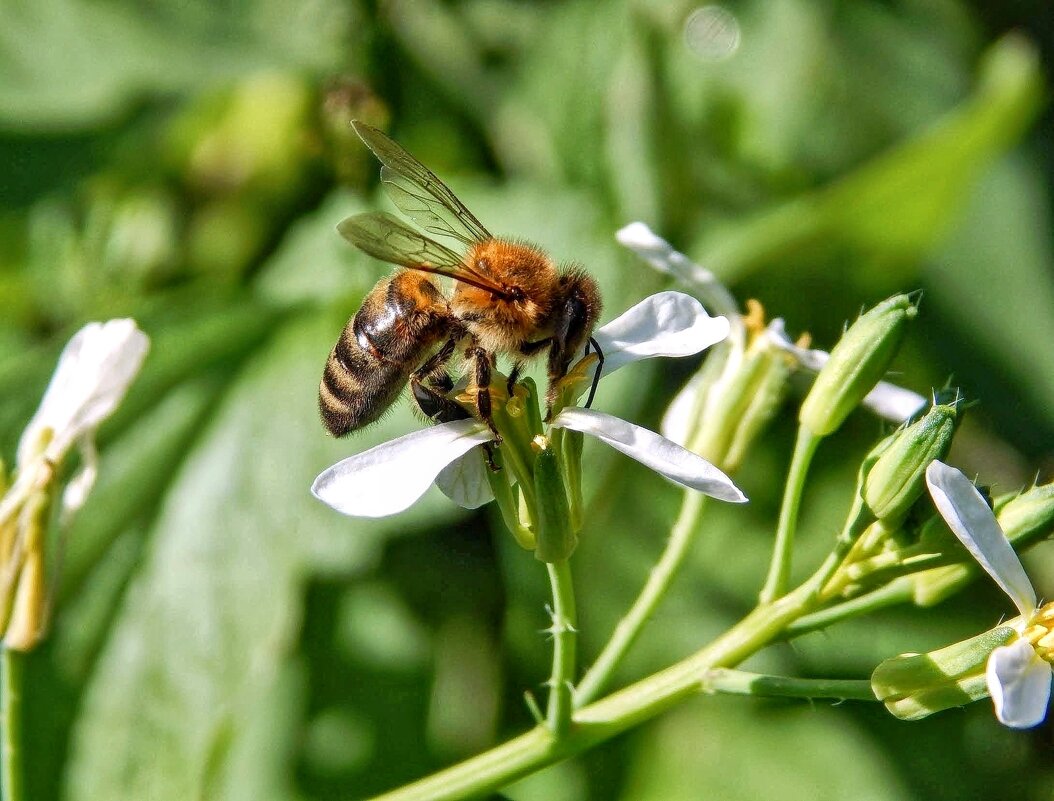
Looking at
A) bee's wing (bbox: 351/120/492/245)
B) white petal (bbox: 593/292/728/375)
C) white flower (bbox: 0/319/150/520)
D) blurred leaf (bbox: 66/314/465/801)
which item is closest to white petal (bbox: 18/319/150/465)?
white flower (bbox: 0/319/150/520)

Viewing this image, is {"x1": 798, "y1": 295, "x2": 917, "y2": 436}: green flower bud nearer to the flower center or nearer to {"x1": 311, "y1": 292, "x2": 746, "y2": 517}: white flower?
{"x1": 311, "y1": 292, "x2": 746, "y2": 517}: white flower

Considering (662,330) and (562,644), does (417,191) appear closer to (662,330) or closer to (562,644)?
(662,330)

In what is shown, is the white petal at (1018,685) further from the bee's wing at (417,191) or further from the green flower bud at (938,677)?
the bee's wing at (417,191)

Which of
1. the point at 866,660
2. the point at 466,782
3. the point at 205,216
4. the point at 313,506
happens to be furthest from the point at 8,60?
the point at 866,660

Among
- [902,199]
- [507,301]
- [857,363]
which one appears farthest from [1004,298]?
[507,301]

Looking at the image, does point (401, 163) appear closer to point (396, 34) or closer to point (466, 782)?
point (466, 782)

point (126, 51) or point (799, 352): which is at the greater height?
point (126, 51)
